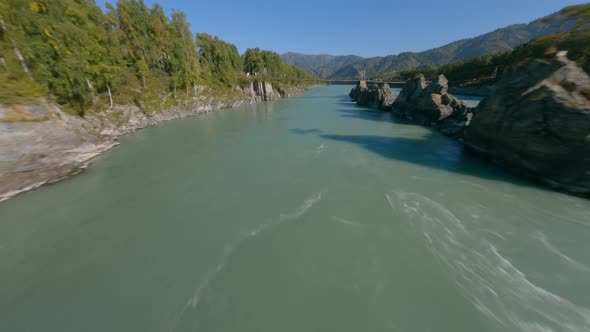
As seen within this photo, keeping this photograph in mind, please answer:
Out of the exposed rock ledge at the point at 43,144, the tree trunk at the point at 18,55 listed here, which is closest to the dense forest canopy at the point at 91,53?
the tree trunk at the point at 18,55

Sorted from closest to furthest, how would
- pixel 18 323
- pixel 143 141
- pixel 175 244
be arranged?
pixel 18 323, pixel 175 244, pixel 143 141

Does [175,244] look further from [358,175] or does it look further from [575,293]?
[575,293]

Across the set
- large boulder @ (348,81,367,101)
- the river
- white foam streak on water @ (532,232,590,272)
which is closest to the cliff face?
large boulder @ (348,81,367,101)

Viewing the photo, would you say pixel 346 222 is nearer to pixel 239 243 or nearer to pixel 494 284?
pixel 239 243

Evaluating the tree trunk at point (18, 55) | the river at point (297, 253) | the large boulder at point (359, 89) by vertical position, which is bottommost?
the river at point (297, 253)

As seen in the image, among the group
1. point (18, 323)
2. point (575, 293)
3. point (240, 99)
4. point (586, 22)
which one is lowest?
point (575, 293)

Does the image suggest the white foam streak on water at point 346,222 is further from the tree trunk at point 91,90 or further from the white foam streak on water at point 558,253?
the tree trunk at point 91,90

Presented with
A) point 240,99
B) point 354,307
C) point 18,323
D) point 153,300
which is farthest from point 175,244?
point 240,99
